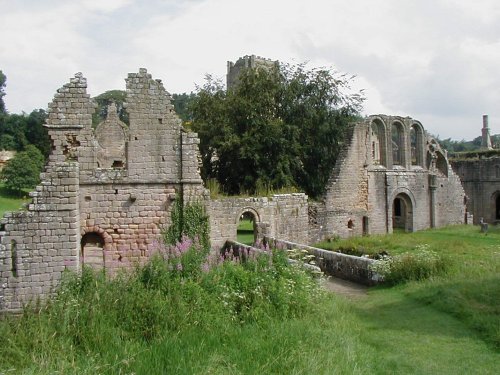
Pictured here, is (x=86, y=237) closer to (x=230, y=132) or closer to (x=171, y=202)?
(x=171, y=202)

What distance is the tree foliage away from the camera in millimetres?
24984

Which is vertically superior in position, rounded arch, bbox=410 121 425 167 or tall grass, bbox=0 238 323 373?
rounded arch, bbox=410 121 425 167

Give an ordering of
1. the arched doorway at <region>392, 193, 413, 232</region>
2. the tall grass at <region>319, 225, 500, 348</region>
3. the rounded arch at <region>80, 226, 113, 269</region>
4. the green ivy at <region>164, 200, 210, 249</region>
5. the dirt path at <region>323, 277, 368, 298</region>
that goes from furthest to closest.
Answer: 1. the arched doorway at <region>392, 193, 413, 232</region>
2. the green ivy at <region>164, 200, 210, 249</region>
3. the rounded arch at <region>80, 226, 113, 269</region>
4. the dirt path at <region>323, 277, 368, 298</region>
5. the tall grass at <region>319, 225, 500, 348</region>

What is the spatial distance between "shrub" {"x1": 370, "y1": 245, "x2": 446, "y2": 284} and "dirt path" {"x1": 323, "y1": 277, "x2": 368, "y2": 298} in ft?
2.15

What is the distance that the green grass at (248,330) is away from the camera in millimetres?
6383

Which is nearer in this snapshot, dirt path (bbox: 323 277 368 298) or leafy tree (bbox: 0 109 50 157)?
dirt path (bbox: 323 277 368 298)

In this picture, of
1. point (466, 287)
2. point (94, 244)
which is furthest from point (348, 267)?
point (94, 244)

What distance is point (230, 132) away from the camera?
25016mm

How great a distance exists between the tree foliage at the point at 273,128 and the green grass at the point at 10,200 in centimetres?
1597

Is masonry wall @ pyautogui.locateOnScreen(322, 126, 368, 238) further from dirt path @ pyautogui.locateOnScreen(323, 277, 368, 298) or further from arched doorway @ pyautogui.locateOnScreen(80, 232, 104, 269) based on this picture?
arched doorway @ pyautogui.locateOnScreen(80, 232, 104, 269)

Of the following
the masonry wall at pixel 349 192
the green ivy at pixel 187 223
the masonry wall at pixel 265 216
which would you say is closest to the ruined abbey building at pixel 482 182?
the masonry wall at pixel 349 192

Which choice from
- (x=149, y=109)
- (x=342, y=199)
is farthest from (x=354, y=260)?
(x=342, y=199)

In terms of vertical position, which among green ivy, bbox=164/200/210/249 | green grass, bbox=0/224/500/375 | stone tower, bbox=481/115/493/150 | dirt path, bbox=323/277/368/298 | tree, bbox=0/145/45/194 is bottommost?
dirt path, bbox=323/277/368/298

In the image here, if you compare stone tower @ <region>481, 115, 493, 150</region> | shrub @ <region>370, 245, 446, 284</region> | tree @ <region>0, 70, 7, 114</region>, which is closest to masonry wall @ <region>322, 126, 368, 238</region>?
shrub @ <region>370, 245, 446, 284</region>
